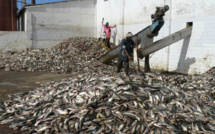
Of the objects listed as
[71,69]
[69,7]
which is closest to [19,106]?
[71,69]

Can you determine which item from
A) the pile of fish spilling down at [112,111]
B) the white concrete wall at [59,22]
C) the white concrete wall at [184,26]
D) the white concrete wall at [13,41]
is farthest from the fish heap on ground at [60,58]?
the pile of fish spilling down at [112,111]

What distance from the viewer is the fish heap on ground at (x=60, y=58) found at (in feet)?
43.1

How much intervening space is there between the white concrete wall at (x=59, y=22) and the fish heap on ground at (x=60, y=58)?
3.80 ft

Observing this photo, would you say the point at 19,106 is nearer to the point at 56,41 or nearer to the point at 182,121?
the point at 182,121

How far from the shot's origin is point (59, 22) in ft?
62.7

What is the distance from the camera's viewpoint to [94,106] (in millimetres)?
4980

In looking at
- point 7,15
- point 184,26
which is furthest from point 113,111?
point 7,15

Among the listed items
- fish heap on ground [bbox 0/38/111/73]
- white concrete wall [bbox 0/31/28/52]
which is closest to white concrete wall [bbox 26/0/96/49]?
white concrete wall [bbox 0/31/28/52]

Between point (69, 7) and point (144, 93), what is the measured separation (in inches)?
635

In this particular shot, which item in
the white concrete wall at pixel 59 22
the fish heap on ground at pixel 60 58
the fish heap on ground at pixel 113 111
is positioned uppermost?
the white concrete wall at pixel 59 22

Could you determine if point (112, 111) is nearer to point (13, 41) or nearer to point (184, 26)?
point (184, 26)

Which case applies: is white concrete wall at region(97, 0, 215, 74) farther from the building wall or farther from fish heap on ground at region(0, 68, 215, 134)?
the building wall

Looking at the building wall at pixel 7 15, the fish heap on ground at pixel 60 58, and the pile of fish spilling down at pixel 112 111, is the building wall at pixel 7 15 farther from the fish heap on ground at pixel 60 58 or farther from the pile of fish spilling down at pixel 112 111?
the pile of fish spilling down at pixel 112 111

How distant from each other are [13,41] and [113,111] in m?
15.8
